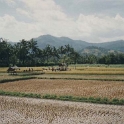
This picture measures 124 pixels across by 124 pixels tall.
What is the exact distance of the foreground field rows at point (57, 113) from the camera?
1702cm

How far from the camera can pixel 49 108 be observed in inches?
837

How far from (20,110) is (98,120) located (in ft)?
24.0

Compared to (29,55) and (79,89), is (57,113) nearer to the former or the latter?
(79,89)

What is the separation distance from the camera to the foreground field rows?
1702 centimetres

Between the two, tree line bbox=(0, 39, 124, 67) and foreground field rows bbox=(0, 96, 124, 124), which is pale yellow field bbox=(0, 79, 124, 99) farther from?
tree line bbox=(0, 39, 124, 67)

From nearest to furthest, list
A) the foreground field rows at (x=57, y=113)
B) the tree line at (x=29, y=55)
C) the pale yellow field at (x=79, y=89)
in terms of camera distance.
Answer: the foreground field rows at (x=57, y=113) < the pale yellow field at (x=79, y=89) < the tree line at (x=29, y=55)

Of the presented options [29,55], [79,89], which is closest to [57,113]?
[79,89]

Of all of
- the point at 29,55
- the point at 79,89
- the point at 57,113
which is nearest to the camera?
the point at 57,113

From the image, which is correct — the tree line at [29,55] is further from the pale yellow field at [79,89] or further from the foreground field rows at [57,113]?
the foreground field rows at [57,113]

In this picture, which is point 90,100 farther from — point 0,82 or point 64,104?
point 0,82

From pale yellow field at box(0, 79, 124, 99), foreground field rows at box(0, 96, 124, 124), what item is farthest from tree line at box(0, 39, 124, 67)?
foreground field rows at box(0, 96, 124, 124)

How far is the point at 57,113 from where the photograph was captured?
1930 cm

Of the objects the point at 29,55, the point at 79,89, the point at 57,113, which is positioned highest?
the point at 29,55

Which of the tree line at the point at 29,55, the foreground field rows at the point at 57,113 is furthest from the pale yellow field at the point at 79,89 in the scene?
the tree line at the point at 29,55
